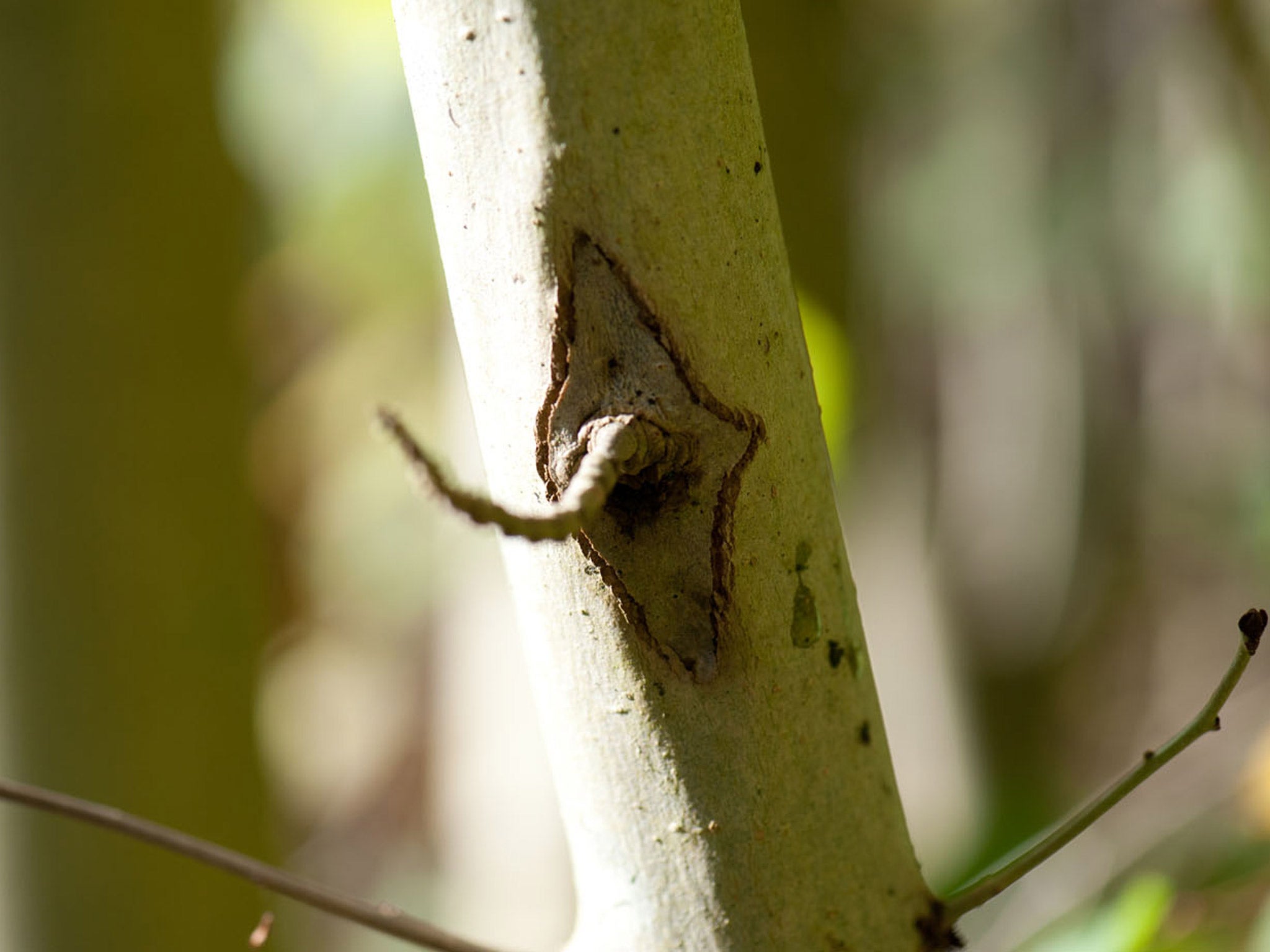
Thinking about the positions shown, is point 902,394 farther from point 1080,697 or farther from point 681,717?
point 681,717

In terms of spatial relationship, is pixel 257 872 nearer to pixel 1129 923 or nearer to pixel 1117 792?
pixel 1117 792

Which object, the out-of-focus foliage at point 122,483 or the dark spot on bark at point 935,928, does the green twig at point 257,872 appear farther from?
the out-of-focus foliage at point 122,483

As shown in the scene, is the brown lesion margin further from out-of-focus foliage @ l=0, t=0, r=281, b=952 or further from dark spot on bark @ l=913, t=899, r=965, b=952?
out-of-focus foliage @ l=0, t=0, r=281, b=952

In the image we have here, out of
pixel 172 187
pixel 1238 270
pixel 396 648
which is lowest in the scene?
pixel 396 648

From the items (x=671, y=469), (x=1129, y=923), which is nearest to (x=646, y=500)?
(x=671, y=469)

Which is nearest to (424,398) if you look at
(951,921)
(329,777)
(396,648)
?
(396,648)

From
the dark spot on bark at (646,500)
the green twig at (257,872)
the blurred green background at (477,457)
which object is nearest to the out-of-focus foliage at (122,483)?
the blurred green background at (477,457)
